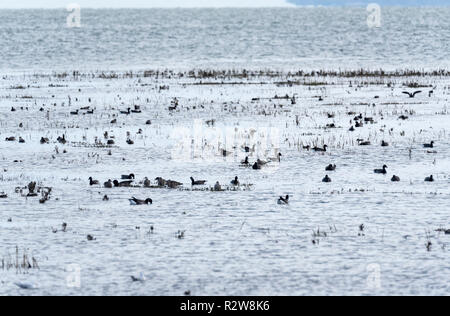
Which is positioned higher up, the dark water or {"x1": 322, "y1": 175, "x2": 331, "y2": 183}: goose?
the dark water

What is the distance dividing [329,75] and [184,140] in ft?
105

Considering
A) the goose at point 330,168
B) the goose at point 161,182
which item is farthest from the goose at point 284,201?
the goose at point 330,168

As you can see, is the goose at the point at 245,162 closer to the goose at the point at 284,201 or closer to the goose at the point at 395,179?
the goose at the point at 395,179

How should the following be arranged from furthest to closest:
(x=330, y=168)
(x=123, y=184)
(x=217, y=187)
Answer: (x=330, y=168), (x=123, y=184), (x=217, y=187)

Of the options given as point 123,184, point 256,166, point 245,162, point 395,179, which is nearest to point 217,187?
point 123,184

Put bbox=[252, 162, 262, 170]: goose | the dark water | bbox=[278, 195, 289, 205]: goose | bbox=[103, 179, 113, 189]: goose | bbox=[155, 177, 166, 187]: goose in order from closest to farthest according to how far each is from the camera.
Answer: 1. bbox=[278, 195, 289, 205]: goose
2. bbox=[103, 179, 113, 189]: goose
3. bbox=[155, 177, 166, 187]: goose
4. bbox=[252, 162, 262, 170]: goose
5. the dark water

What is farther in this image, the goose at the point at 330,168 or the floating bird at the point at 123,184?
the goose at the point at 330,168

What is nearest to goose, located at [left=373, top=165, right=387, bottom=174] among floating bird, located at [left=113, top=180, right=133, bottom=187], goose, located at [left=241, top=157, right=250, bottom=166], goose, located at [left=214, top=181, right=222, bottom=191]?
goose, located at [left=241, top=157, right=250, bottom=166]

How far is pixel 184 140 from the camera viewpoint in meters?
27.3

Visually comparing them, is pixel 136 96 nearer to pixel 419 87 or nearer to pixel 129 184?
pixel 419 87

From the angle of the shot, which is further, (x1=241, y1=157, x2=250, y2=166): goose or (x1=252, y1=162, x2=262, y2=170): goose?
(x1=241, y1=157, x2=250, y2=166): goose

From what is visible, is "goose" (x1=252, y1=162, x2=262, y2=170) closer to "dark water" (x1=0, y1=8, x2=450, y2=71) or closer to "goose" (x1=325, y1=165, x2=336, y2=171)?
"goose" (x1=325, y1=165, x2=336, y2=171)

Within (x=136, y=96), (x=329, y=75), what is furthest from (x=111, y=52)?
(x=136, y=96)

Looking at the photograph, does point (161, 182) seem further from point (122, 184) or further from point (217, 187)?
point (217, 187)
